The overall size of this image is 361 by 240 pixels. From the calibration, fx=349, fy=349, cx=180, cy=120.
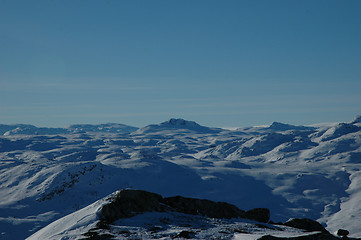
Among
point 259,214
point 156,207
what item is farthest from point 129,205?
point 259,214

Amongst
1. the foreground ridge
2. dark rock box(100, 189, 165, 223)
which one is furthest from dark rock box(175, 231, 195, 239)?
dark rock box(100, 189, 165, 223)

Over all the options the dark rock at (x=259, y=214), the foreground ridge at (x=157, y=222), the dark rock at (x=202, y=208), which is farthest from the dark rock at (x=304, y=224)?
the dark rock at (x=202, y=208)

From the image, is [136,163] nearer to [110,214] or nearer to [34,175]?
[34,175]

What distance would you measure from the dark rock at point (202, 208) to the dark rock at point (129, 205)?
1302mm

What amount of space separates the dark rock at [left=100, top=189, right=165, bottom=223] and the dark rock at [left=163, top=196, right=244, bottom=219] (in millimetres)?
1302

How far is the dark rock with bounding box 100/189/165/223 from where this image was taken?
15420mm

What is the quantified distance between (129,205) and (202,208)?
15.7 feet

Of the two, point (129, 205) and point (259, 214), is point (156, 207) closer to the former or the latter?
point (129, 205)

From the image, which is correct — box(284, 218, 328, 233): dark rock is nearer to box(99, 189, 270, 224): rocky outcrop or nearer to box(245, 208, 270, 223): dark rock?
box(245, 208, 270, 223): dark rock

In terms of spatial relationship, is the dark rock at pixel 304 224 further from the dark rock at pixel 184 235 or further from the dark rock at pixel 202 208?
the dark rock at pixel 184 235

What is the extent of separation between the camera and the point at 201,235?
13.5 meters

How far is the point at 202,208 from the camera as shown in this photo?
19547 millimetres

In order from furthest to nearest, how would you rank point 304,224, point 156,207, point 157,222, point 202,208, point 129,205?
point 304,224 → point 202,208 → point 156,207 → point 129,205 → point 157,222

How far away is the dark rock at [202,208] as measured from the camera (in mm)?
19027
